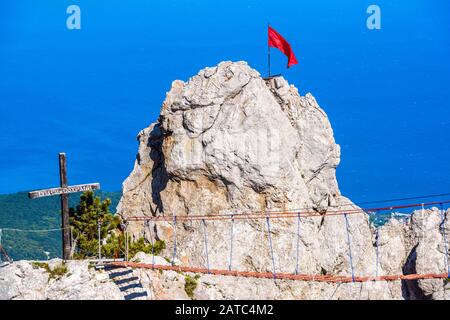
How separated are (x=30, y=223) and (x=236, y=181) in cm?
6430

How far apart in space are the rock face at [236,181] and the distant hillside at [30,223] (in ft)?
123

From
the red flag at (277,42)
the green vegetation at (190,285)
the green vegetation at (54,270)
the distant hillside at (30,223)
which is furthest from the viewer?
A: the distant hillside at (30,223)

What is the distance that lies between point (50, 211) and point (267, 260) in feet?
219

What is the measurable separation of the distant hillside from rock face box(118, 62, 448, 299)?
1478 inches

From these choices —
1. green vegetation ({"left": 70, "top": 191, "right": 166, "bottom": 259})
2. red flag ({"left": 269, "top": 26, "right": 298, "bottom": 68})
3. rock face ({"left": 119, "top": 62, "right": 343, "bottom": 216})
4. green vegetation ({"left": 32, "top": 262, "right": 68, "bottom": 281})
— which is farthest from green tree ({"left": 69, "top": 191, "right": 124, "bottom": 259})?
red flag ({"left": 269, "top": 26, "right": 298, "bottom": 68})

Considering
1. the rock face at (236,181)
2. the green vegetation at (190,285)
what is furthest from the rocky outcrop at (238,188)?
the green vegetation at (190,285)

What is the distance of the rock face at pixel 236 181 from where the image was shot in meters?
42.3

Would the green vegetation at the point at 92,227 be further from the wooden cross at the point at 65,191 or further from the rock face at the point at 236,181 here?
the wooden cross at the point at 65,191

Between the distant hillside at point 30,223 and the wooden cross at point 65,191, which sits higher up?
the distant hillside at point 30,223

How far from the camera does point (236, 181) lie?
4234 cm

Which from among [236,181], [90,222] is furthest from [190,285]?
[236,181]

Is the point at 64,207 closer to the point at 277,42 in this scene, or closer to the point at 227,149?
the point at 227,149

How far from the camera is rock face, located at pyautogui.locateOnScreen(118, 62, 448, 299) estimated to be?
139 ft

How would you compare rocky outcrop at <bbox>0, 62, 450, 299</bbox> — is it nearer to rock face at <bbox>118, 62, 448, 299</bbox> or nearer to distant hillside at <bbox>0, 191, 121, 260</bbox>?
rock face at <bbox>118, 62, 448, 299</bbox>
